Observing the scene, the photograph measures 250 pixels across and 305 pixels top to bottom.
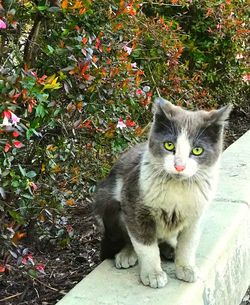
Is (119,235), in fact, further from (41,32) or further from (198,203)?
(41,32)

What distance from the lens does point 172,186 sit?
3.03 meters

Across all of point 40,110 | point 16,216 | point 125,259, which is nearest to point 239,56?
point 125,259

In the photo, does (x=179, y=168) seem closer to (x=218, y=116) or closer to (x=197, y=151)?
(x=197, y=151)

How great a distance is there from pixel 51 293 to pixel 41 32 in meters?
1.54

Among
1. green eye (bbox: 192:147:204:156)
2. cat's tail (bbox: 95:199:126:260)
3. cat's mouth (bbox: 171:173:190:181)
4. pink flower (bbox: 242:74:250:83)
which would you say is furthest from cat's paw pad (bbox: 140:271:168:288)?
pink flower (bbox: 242:74:250:83)

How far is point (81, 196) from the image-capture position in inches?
169

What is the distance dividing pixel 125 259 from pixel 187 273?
369mm

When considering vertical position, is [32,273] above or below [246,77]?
below

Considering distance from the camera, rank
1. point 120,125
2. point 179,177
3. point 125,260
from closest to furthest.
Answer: point 179,177 < point 125,260 < point 120,125

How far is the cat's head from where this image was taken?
2922 millimetres

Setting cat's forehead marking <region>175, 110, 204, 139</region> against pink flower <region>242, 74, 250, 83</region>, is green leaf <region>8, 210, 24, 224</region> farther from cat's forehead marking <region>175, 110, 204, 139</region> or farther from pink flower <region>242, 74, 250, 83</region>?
pink flower <region>242, 74, 250, 83</region>

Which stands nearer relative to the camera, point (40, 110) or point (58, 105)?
point (40, 110)

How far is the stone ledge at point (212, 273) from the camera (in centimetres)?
304

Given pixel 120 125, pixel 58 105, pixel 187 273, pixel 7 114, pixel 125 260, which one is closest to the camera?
pixel 7 114
